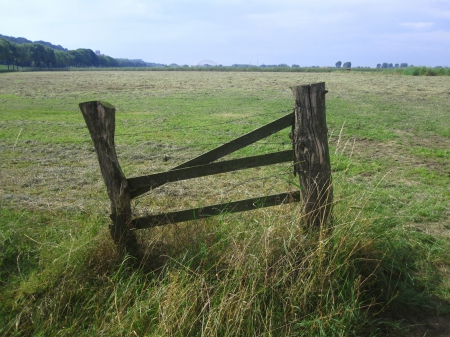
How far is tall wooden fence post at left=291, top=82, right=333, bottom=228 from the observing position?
354cm

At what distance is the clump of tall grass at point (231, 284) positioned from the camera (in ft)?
9.89

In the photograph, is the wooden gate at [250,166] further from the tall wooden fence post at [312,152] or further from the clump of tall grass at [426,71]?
the clump of tall grass at [426,71]

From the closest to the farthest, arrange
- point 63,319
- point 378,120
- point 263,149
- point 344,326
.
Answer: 1. point 344,326
2. point 63,319
3. point 263,149
4. point 378,120

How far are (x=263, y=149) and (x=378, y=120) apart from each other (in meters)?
7.11

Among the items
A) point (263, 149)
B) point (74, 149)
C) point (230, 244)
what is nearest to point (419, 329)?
point (230, 244)

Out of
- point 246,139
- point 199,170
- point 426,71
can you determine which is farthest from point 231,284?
point 426,71

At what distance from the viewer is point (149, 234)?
390 centimetres

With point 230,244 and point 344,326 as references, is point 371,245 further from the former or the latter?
point 230,244

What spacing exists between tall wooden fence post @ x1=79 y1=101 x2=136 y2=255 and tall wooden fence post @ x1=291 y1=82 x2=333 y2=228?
5.82 feet

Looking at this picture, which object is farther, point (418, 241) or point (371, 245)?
point (418, 241)

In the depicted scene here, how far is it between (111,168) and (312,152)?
199 cm

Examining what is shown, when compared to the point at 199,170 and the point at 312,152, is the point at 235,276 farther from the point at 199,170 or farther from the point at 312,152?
the point at 312,152

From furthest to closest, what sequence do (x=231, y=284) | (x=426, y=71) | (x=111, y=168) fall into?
1. (x=426, y=71)
2. (x=111, y=168)
3. (x=231, y=284)

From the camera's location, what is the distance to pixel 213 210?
12.4 ft
